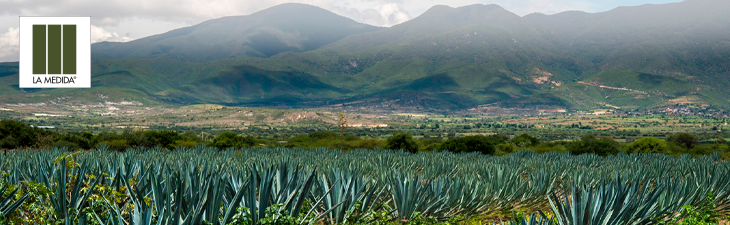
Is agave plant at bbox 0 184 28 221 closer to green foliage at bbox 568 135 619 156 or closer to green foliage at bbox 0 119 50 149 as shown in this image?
green foliage at bbox 0 119 50 149

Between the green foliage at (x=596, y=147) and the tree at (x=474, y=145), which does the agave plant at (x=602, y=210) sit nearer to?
the tree at (x=474, y=145)

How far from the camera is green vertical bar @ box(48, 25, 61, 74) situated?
13703 mm

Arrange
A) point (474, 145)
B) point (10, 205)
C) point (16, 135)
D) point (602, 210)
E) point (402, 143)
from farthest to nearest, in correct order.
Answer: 1. point (402, 143)
2. point (474, 145)
3. point (16, 135)
4. point (602, 210)
5. point (10, 205)

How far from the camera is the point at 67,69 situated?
13.9m

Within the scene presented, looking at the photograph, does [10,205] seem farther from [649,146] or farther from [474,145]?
[649,146]

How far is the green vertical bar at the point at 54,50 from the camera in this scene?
13.7 metres

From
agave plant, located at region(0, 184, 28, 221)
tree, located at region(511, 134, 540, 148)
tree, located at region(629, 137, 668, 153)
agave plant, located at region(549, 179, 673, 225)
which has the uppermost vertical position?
agave plant, located at region(0, 184, 28, 221)

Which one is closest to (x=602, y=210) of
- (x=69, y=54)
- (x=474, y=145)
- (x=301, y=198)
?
(x=301, y=198)

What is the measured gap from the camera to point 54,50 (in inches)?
547

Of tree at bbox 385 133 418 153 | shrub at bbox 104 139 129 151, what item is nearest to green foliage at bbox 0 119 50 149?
shrub at bbox 104 139 129 151

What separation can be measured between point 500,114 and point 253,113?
113 metres

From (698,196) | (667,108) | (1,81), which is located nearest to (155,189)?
(698,196)

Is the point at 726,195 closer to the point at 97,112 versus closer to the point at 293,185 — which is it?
the point at 293,185

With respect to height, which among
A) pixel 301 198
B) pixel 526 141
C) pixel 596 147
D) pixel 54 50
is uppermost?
pixel 54 50
